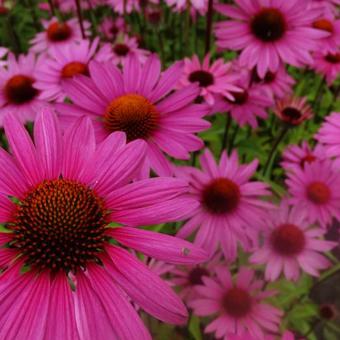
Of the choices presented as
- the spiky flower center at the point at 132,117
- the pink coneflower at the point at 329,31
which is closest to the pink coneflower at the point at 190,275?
the spiky flower center at the point at 132,117

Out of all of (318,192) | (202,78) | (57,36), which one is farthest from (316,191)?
(57,36)

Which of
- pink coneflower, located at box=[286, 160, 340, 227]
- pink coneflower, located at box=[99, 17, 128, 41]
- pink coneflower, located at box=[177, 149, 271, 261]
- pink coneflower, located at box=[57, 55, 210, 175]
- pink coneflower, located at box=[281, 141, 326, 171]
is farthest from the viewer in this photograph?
pink coneflower, located at box=[99, 17, 128, 41]

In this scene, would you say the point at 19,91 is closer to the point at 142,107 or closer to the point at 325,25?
the point at 142,107

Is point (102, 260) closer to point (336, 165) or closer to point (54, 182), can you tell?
point (54, 182)

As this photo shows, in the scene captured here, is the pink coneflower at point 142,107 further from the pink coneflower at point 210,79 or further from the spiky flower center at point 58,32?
the spiky flower center at point 58,32

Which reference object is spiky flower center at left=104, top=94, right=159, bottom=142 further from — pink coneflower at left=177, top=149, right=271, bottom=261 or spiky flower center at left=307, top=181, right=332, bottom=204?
spiky flower center at left=307, top=181, right=332, bottom=204

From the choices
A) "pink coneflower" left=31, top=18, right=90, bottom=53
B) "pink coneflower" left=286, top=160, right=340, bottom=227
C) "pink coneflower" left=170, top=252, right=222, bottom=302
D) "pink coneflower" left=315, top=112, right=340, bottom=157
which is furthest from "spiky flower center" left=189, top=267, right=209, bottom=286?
"pink coneflower" left=31, top=18, right=90, bottom=53
